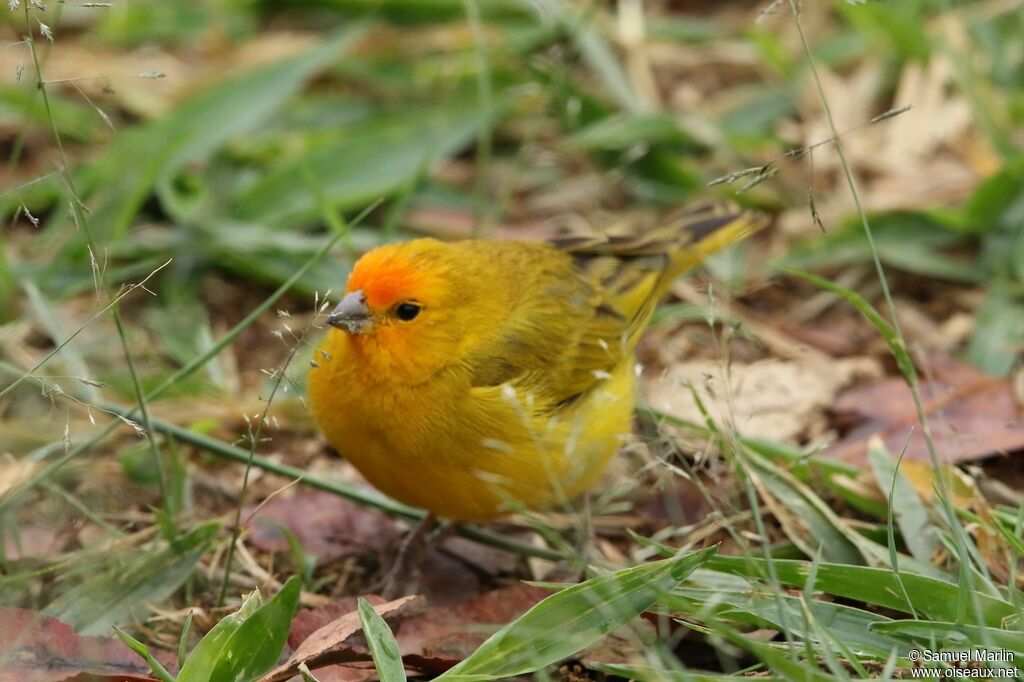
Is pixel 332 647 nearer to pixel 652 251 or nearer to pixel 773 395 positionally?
pixel 773 395

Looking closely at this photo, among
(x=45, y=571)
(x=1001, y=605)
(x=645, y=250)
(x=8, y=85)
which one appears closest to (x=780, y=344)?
(x=645, y=250)

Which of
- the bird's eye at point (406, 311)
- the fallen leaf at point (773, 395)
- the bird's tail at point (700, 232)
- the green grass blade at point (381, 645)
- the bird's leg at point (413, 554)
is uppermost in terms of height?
the bird's eye at point (406, 311)

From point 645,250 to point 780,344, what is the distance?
62 cm

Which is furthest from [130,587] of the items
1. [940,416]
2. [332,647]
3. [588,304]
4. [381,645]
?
[940,416]

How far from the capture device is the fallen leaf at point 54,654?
113 inches

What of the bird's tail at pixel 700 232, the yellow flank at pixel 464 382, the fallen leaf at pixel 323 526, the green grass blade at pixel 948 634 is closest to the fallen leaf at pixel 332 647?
the yellow flank at pixel 464 382

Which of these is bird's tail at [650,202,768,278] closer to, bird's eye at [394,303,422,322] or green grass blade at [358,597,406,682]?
bird's eye at [394,303,422,322]

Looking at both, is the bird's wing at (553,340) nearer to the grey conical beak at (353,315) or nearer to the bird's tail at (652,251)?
the bird's tail at (652,251)

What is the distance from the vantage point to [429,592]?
12.6 ft

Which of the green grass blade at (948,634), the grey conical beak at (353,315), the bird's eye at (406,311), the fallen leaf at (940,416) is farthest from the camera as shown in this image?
the fallen leaf at (940,416)

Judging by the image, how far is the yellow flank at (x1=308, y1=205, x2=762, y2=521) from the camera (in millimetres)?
3584

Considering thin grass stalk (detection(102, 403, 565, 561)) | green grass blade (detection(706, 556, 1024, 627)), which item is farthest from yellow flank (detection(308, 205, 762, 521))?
green grass blade (detection(706, 556, 1024, 627))

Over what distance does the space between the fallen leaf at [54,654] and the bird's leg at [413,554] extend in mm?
805

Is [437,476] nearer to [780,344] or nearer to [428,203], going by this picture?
[780,344]
